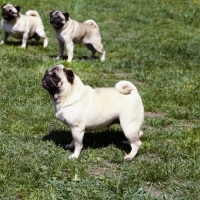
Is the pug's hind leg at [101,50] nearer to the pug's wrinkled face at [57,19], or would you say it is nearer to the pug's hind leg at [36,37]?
the pug's wrinkled face at [57,19]

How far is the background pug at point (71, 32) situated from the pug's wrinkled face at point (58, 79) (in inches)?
183

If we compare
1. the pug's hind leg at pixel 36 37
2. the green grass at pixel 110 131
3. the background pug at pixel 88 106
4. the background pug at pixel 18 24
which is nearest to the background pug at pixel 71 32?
Answer: the green grass at pixel 110 131

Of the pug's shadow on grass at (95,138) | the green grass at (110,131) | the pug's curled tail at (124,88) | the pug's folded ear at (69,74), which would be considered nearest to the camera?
the green grass at (110,131)

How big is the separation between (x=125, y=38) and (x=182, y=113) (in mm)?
6631

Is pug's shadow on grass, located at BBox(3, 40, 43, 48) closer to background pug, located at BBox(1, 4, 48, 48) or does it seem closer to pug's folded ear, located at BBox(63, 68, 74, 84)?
background pug, located at BBox(1, 4, 48, 48)

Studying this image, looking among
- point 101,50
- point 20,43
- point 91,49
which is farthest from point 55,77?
point 20,43

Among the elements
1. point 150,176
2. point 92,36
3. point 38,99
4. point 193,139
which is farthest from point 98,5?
point 150,176

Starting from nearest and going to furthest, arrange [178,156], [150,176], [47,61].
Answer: [150,176]
[178,156]
[47,61]

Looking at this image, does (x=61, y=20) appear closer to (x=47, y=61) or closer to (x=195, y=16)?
(x=47, y=61)

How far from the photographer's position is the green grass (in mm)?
4527

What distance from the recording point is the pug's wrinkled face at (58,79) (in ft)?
16.5

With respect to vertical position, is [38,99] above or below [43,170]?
below

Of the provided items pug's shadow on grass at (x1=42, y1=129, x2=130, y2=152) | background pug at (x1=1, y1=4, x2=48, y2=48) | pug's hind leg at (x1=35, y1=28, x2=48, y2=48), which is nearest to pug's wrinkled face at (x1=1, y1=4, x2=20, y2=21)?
background pug at (x1=1, y1=4, x2=48, y2=48)

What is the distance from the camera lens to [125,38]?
13.2 meters
